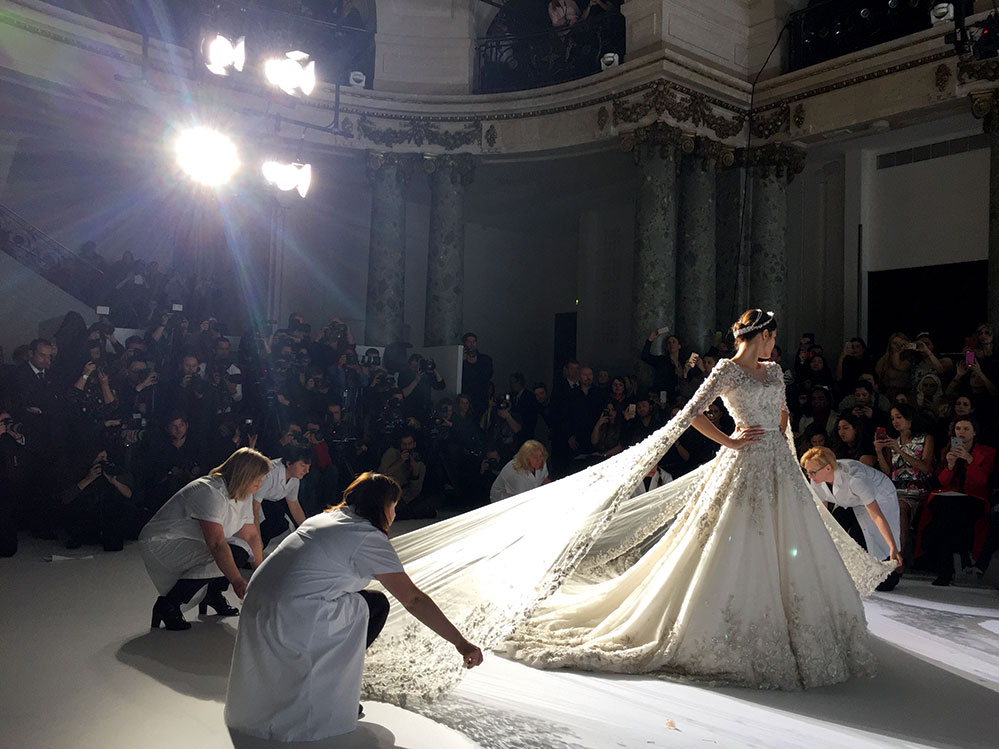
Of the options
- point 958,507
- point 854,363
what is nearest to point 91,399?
point 958,507

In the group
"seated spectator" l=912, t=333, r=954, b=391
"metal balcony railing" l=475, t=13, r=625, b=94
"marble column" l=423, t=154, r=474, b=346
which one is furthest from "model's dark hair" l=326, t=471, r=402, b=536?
"metal balcony railing" l=475, t=13, r=625, b=94

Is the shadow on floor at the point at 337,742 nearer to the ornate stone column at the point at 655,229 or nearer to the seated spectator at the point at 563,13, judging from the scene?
the ornate stone column at the point at 655,229

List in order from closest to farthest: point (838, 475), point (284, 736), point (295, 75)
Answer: point (284, 736) < point (838, 475) < point (295, 75)

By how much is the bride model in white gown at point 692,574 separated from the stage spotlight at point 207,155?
457 centimetres

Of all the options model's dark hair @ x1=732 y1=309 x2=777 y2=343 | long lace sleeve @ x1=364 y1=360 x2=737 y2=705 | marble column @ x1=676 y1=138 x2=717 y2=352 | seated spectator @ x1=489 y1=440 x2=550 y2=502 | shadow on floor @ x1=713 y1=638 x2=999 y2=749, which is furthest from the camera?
marble column @ x1=676 y1=138 x2=717 y2=352

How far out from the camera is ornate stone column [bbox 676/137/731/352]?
11141 millimetres

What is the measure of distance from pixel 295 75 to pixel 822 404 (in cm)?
580

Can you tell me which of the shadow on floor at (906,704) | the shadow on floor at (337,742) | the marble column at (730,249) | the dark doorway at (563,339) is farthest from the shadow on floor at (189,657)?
the dark doorway at (563,339)

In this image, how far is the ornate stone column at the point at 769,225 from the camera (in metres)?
11.4

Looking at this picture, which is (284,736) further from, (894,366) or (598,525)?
(894,366)

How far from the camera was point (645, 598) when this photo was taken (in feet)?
13.1

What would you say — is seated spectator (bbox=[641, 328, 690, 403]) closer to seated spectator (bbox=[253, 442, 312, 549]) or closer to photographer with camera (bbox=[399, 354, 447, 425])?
photographer with camera (bbox=[399, 354, 447, 425])

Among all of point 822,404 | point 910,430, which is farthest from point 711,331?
point 910,430

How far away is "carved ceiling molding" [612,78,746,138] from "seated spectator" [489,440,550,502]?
216 inches
